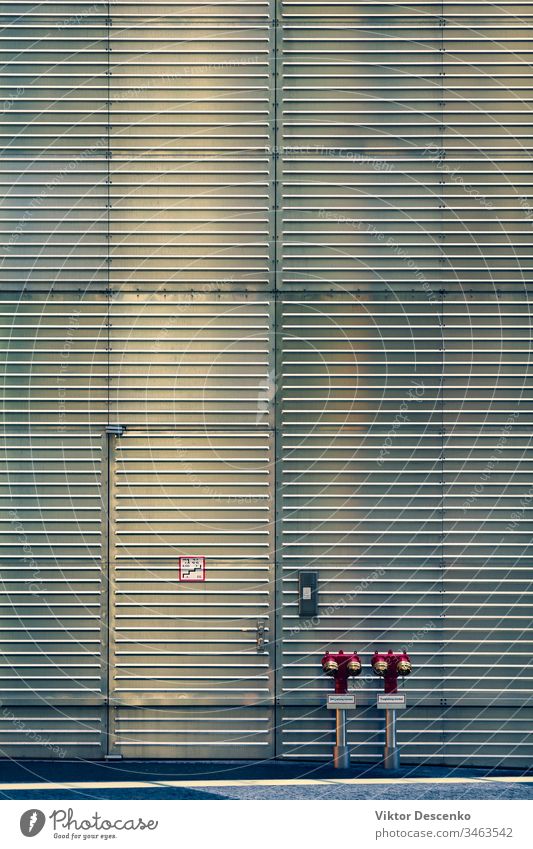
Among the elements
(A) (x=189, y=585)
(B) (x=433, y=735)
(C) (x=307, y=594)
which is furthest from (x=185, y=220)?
(B) (x=433, y=735)

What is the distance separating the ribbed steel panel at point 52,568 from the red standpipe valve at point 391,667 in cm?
245

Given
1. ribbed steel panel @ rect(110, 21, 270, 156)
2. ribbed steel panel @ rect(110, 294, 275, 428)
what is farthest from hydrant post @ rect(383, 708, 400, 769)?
ribbed steel panel @ rect(110, 21, 270, 156)

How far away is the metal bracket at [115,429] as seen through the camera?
30.3 ft

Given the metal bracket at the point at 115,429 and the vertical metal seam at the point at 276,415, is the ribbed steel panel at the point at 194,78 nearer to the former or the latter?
the vertical metal seam at the point at 276,415

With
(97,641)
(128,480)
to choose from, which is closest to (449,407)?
(128,480)

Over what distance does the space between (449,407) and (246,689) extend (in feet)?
10.3

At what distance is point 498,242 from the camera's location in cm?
931

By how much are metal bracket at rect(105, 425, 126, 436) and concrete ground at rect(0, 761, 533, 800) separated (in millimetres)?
2937

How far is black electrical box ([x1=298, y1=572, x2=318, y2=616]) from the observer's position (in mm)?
9148

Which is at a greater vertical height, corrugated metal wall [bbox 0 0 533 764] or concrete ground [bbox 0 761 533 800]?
corrugated metal wall [bbox 0 0 533 764]

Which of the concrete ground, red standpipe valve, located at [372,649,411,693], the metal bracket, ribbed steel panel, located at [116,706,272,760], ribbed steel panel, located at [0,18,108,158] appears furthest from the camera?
ribbed steel panel, located at [0,18,108,158]

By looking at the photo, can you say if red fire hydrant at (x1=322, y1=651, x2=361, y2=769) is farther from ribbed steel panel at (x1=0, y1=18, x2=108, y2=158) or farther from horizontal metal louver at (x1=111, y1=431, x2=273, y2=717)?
ribbed steel panel at (x1=0, y1=18, x2=108, y2=158)

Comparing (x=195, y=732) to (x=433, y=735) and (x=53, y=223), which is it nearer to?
(x=433, y=735)

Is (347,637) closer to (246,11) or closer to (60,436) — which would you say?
(60,436)
